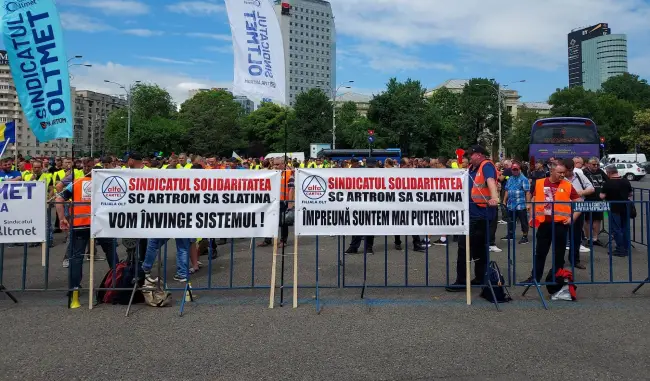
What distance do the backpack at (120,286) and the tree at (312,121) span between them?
63994 millimetres

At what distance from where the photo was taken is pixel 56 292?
713cm

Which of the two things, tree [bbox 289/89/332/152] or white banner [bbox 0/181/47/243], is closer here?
white banner [bbox 0/181/47/243]

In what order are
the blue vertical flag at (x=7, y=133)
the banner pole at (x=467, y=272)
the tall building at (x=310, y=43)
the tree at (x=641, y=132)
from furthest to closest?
the tall building at (x=310, y=43), the tree at (x=641, y=132), the blue vertical flag at (x=7, y=133), the banner pole at (x=467, y=272)

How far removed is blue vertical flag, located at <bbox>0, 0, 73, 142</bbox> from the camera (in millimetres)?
6754

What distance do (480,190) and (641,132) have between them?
74.1 meters

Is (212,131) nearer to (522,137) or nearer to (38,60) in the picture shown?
(522,137)

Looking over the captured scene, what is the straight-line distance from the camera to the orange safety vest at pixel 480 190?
269 inches

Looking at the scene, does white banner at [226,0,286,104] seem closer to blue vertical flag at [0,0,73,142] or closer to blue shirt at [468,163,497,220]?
blue vertical flag at [0,0,73,142]

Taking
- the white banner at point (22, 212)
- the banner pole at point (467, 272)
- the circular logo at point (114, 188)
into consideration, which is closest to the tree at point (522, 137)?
the banner pole at point (467, 272)

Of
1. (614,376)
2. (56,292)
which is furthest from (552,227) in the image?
(56,292)

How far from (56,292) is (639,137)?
251 ft

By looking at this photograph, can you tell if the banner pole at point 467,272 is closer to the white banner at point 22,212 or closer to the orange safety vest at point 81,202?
the orange safety vest at point 81,202

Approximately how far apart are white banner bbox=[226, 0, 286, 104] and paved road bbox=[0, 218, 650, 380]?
282 centimetres

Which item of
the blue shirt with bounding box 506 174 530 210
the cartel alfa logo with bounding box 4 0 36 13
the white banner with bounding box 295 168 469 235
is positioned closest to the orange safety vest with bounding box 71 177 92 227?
the cartel alfa logo with bounding box 4 0 36 13
